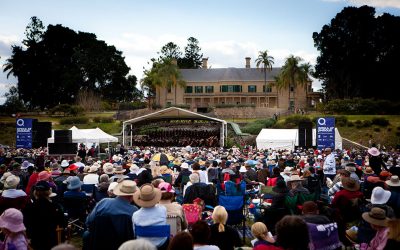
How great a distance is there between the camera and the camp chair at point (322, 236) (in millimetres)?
5051

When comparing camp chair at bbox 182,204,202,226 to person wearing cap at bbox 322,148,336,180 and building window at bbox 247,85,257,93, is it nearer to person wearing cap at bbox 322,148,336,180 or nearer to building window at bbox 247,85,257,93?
person wearing cap at bbox 322,148,336,180

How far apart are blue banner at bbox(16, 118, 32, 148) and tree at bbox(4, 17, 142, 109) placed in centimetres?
4862

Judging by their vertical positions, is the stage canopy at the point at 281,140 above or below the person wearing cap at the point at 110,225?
above

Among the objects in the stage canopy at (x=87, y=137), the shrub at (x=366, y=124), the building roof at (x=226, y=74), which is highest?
the building roof at (x=226, y=74)

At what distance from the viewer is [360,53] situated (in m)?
61.1

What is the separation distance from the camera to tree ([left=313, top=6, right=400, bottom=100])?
→ 60969 mm

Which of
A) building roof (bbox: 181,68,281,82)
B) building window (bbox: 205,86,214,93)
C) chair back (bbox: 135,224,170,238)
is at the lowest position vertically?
chair back (bbox: 135,224,170,238)

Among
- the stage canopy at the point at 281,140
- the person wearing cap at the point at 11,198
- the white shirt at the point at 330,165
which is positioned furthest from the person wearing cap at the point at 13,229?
the stage canopy at the point at 281,140

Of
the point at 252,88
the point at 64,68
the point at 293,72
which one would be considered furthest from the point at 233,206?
the point at 64,68

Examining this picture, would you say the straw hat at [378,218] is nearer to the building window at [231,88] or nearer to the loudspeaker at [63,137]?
the loudspeaker at [63,137]

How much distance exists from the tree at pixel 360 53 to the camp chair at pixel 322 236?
197ft

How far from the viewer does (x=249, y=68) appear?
237ft

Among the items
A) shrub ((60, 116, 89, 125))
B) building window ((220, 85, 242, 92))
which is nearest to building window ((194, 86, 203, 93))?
building window ((220, 85, 242, 92))

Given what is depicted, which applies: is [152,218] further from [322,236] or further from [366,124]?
[366,124]
